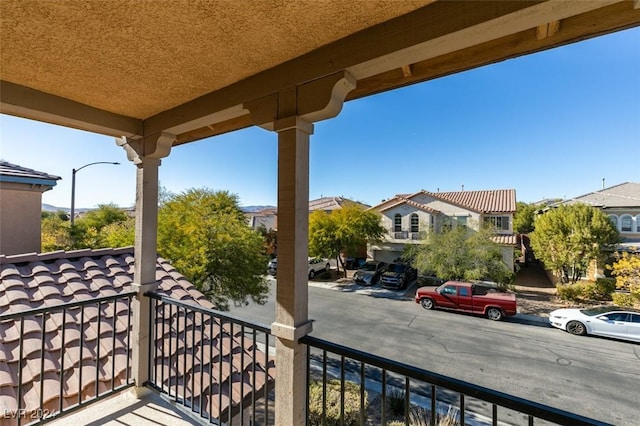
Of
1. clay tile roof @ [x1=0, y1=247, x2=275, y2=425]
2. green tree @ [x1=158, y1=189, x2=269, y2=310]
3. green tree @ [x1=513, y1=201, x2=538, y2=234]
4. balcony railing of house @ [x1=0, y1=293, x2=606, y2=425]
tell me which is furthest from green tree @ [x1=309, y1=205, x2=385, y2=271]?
green tree @ [x1=513, y1=201, x2=538, y2=234]

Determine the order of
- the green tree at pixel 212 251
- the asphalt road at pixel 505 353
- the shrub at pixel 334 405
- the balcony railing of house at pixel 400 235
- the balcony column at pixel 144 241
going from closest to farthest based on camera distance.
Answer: the balcony column at pixel 144 241 → the shrub at pixel 334 405 → the asphalt road at pixel 505 353 → the green tree at pixel 212 251 → the balcony railing of house at pixel 400 235

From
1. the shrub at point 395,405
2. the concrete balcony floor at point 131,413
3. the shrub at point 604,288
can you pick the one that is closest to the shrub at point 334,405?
the shrub at point 395,405

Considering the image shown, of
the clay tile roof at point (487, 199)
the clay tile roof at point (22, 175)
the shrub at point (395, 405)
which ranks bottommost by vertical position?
the shrub at point (395, 405)

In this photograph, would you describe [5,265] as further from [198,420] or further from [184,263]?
[184,263]

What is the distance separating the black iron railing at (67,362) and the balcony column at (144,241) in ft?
0.30

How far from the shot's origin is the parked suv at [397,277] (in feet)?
41.4

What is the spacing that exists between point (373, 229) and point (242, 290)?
936 cm

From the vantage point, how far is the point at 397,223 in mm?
16281

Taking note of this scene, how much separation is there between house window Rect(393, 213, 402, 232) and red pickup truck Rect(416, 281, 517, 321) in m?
6.16

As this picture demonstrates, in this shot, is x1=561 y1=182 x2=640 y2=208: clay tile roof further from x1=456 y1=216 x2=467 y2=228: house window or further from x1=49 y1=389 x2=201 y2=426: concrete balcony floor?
x1=49 y1=389 x2=201 y2=426: concrete balcony floor

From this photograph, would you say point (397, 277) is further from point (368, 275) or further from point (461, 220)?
point (461, 220)

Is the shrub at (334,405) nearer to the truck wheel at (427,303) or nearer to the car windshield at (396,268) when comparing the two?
the truck wheel at (427,303)

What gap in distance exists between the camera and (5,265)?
279 cm

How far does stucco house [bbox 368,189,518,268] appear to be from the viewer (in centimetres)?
1497
